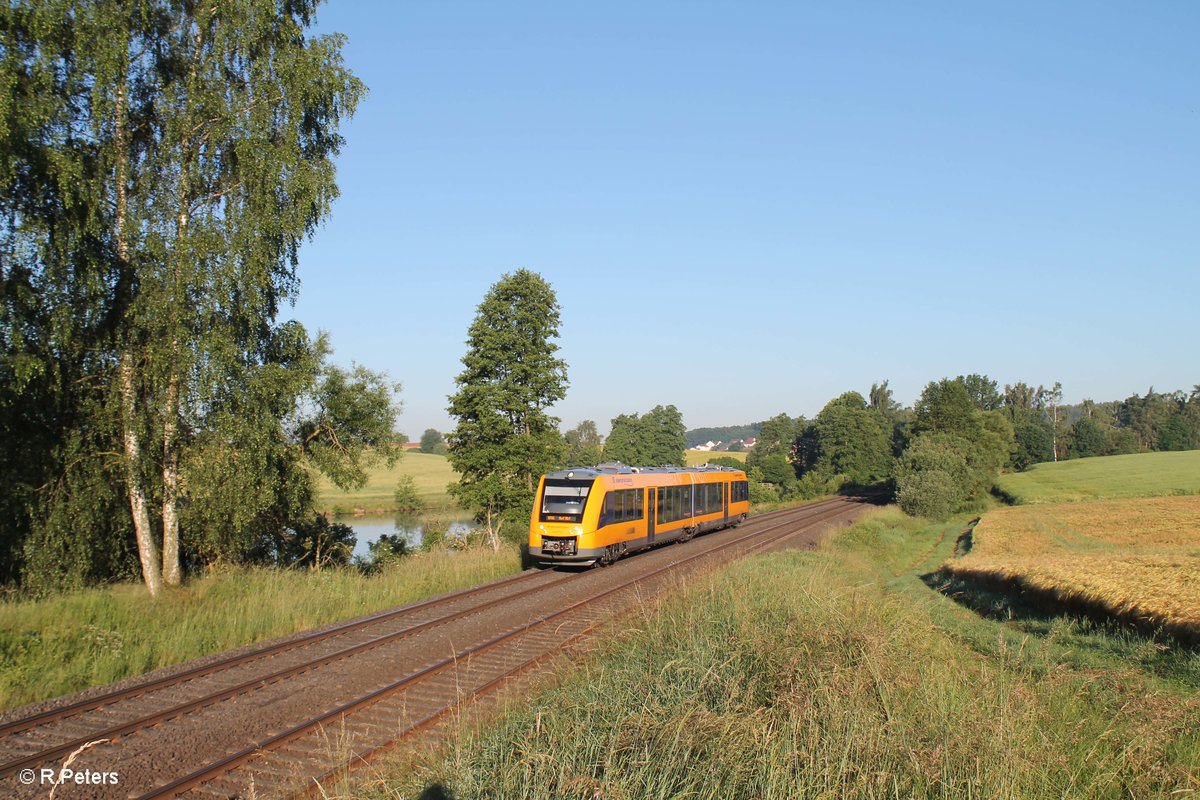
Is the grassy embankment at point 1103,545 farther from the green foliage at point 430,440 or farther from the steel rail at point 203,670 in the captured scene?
the green foliage at point 430,440

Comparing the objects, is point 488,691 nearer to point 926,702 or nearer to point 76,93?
point 926,702

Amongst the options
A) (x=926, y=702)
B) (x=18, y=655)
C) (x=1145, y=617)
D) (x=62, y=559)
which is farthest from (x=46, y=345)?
(x=1145, y=617)

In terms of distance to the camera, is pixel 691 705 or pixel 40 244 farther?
pixel 40 244

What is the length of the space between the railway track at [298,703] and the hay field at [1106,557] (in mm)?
9254

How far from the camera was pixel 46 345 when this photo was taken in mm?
13203

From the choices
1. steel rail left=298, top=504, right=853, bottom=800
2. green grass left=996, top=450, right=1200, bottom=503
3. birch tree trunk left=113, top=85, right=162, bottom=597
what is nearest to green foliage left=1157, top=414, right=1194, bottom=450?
green grass left=996, top=450, right=1200, bottom=503

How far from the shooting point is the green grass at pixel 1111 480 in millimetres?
55688

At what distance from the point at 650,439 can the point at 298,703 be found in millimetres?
88608

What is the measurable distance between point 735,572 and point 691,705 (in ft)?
27.5

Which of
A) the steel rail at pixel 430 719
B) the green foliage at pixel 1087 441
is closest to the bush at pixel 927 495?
the steel rail at pixel 430 719

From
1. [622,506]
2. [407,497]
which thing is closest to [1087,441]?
[407,497]

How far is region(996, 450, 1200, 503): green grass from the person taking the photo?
55688mm

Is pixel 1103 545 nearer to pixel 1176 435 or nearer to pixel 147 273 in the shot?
pixel 147 273

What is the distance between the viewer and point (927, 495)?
49.0m
